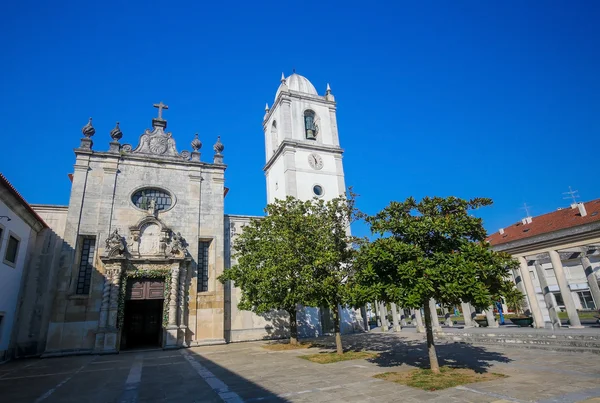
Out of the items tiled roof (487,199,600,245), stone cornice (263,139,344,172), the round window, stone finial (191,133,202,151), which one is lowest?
tiled roof (487,199,600,245)

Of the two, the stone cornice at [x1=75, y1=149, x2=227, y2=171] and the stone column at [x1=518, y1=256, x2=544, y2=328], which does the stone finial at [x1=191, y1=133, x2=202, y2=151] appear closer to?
the stone cornice at [x1=75, y1=149, x2=227, y2=171]

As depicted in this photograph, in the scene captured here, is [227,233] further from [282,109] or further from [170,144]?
[282,109]

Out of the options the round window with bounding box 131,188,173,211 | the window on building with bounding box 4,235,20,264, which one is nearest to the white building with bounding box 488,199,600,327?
the round window with bounding box 131,188,173,211

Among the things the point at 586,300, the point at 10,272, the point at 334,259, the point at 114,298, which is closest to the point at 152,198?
the point at 114,298

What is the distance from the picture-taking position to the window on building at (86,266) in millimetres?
20375

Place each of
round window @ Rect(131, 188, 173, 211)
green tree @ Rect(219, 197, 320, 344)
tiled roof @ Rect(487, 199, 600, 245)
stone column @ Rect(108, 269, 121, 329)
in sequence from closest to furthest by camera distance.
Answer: green tree @ Rect(219, 197, 320, 344), stone column @ Rect(108, 269, 121, 329), tiled roof @ Rect(487, 199, 600, 245), round window @ Rect(131, 188, 173, 211)

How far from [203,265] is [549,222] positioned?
27.4 meters

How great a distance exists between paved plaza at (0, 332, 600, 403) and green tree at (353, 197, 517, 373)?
2.05 m

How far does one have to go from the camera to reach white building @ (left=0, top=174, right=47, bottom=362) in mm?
15633

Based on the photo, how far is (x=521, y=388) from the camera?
753 centimetres

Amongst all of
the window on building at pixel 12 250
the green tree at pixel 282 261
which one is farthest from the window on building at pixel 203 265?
the window on building at pixel 12 250

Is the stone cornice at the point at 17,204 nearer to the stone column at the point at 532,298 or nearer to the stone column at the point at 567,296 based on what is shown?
the stone column at the point at 532,298

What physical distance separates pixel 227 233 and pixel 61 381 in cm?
1477

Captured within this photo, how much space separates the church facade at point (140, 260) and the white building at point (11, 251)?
4.71 feet
